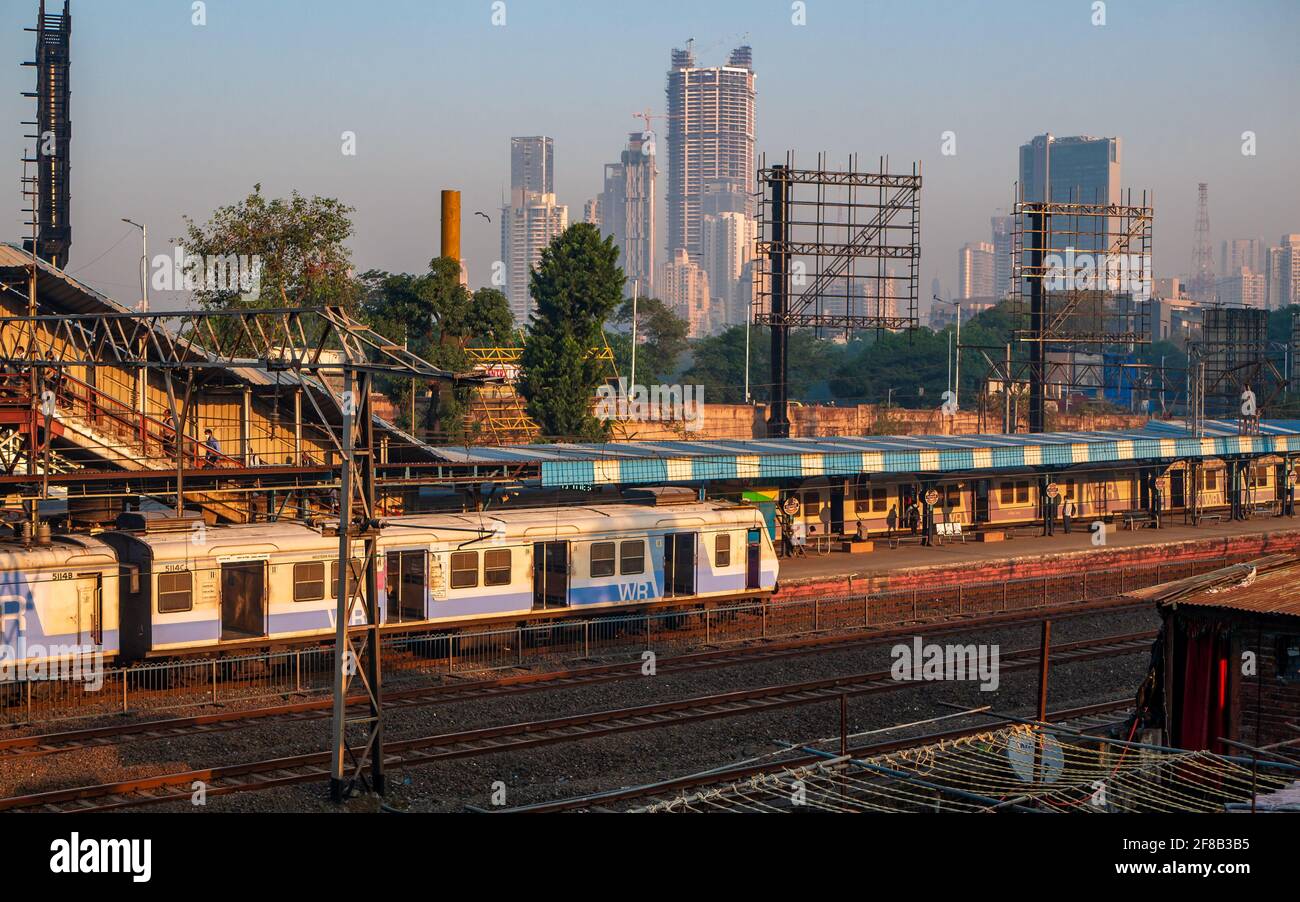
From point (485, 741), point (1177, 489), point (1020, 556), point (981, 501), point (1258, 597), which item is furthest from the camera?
point (1177, 489)

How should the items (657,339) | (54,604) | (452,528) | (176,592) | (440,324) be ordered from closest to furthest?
1. (54,604)
2. (176,592)
3. (452,528)
4. (440,324)
5. (657,339)

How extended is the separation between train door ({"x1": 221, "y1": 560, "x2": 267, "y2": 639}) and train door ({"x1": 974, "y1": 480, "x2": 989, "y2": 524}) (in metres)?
31.5

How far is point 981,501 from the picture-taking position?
52.0 m

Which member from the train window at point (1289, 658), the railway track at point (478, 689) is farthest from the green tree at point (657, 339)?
the train window at point (1289, 658)

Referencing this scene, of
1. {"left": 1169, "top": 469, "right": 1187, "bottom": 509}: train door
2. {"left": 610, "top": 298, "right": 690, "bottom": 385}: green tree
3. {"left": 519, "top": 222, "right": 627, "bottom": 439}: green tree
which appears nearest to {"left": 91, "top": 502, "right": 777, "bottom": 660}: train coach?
{"left": 519, "top": 222, "right": 627, "bottom": 439}: green tree

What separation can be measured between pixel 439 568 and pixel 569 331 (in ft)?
118

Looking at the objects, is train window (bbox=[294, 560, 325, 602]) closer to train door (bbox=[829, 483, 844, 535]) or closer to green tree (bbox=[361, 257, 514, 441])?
train door (bbox=[829, 483, 844, 535])

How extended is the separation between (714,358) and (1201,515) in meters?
74.5

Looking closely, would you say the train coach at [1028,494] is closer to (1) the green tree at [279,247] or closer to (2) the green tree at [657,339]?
(1) the green tree at [279,247]

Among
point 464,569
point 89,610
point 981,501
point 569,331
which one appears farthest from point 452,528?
point 569,331

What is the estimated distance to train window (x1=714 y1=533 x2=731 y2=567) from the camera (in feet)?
111

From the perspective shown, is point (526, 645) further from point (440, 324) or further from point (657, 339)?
point (657, 339)

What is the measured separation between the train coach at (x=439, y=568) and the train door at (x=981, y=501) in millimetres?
18666

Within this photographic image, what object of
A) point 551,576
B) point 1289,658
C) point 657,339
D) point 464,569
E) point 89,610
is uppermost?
point 657,339
